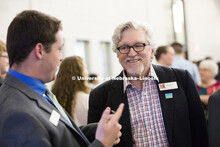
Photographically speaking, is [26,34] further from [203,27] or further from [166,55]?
[203,27]

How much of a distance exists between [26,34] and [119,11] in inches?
340

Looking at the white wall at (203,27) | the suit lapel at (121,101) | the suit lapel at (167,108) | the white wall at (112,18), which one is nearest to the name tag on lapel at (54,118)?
the suit lapel at (121,101)

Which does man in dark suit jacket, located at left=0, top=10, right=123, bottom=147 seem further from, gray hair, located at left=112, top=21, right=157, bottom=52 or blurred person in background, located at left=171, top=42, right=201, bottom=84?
blurred person in background, located at left=171, top=42, right=201, bottom=84

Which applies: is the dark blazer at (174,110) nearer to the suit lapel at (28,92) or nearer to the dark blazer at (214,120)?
the dark blazer at (214,120)

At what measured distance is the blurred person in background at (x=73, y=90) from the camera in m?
3.02

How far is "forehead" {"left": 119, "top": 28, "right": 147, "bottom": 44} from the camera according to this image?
213 cm

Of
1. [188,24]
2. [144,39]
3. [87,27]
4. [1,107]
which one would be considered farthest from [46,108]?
[188,24]

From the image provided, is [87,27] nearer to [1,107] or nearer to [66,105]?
[66,105]

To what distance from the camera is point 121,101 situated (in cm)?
212

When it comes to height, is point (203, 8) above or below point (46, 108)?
above

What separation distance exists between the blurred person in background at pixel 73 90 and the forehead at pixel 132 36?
1.07m

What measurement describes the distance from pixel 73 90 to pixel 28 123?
1883mm

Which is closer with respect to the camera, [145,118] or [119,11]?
[145,118]

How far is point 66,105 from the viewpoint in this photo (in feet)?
9.98
